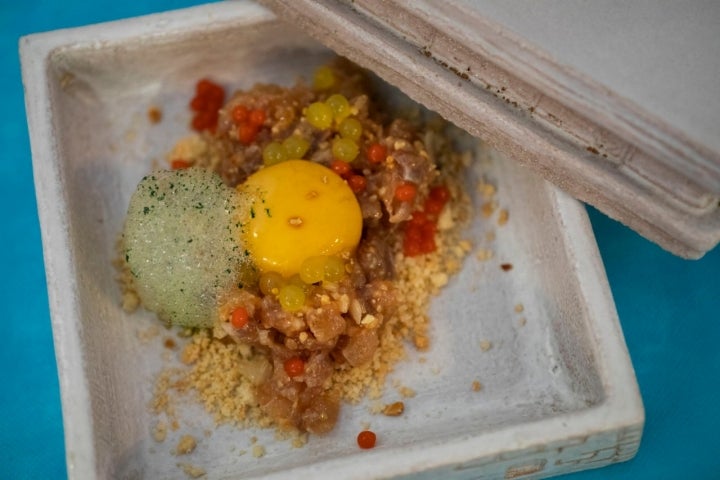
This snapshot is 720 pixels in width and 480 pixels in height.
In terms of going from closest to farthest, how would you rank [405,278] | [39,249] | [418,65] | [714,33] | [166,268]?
1. [714,33]
2. [418,65]
3. [166,268]
4. [405,278]
5. [39,249]

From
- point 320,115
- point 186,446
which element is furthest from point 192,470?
point 320,115

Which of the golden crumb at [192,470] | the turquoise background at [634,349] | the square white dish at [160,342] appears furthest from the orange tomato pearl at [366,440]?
the turquoise background at [634,349]

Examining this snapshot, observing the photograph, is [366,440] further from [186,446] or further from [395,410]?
[186,446]

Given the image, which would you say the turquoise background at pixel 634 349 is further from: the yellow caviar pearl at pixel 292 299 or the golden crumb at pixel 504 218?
the yellow caviar pearl at pixel 292 299

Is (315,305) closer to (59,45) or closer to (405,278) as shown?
(405,278)

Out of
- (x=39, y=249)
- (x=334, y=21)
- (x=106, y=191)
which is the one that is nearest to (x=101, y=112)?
(x=106, y=191)

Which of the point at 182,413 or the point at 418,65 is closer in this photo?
the point at 418,65
